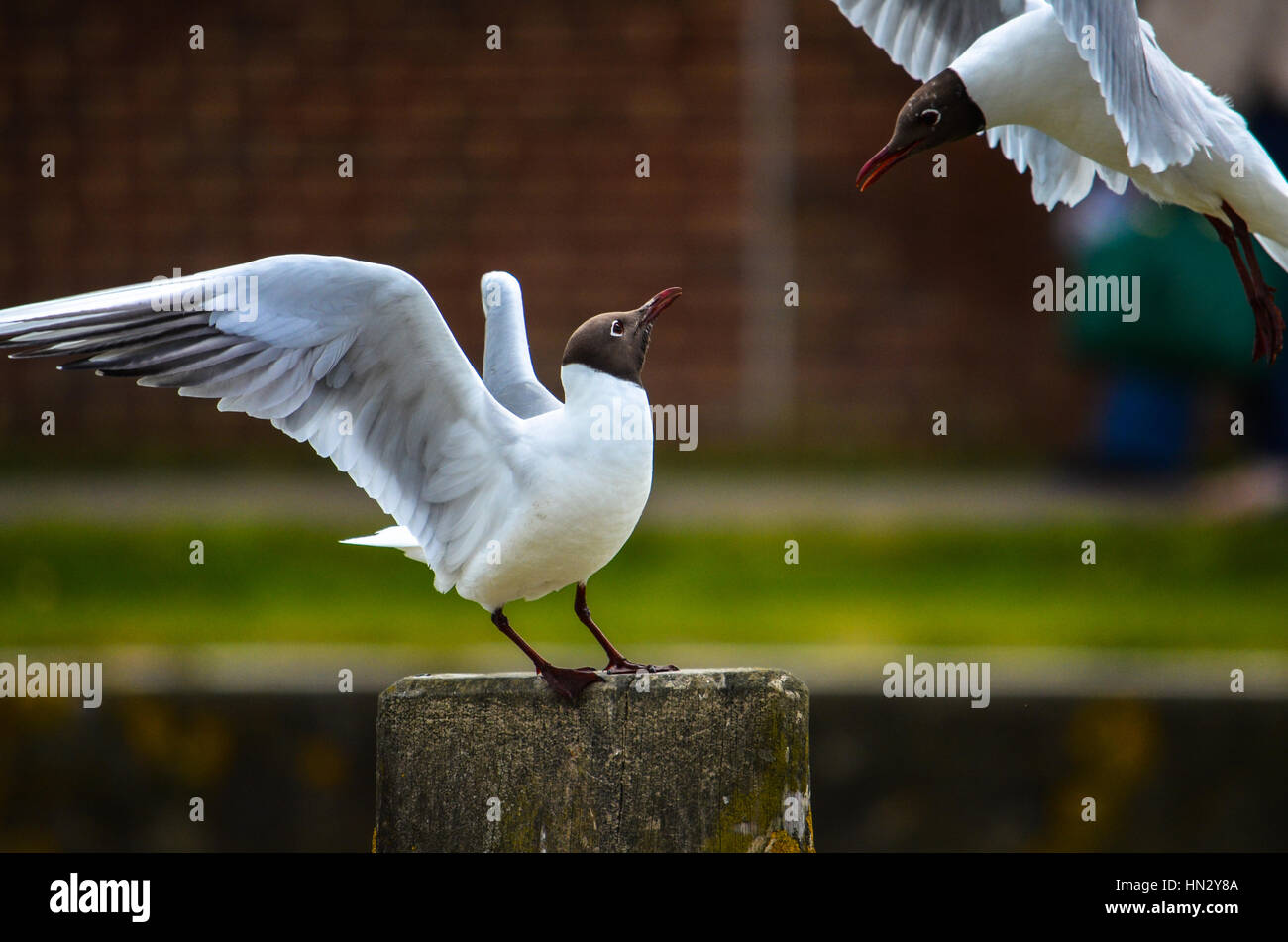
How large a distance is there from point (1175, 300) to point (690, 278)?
2.38 metres

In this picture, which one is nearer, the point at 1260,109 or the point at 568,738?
the point at 568,738

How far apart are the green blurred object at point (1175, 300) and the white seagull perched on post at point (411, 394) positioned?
5720 millimetres

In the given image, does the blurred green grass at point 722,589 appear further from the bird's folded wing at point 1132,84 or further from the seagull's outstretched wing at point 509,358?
the bird's folded wing at point 1132,84

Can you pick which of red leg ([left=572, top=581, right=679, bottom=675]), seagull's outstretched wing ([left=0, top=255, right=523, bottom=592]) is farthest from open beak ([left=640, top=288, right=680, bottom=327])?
red leg ([left=572, top=581, right=679, bottom=675])

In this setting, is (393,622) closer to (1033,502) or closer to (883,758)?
(883,758)

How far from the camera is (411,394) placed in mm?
4270

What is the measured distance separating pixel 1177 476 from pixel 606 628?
411cm

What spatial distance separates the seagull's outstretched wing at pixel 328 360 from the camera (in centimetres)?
414

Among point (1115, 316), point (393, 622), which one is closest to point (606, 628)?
point (393, 622)

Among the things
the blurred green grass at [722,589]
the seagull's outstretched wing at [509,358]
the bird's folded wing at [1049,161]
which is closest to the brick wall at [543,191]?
the blurred green grass at [722,589]

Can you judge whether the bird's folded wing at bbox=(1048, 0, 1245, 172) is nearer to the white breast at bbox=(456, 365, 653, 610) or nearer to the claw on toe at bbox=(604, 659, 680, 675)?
the white breast at bbox=(456, 365, 653, 610)

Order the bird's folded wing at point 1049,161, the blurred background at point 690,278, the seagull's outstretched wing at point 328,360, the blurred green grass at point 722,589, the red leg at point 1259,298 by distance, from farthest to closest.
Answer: the blurred background at point 690,278 < the blurred green grass at point 722,589 < the bird's folded wing at point 1049,161 < the red leg at point 1259,298 < the seagull's outstretched wing at point 328,360

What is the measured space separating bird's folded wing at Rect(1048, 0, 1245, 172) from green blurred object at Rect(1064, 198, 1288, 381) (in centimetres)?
507

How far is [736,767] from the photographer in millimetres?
3811
